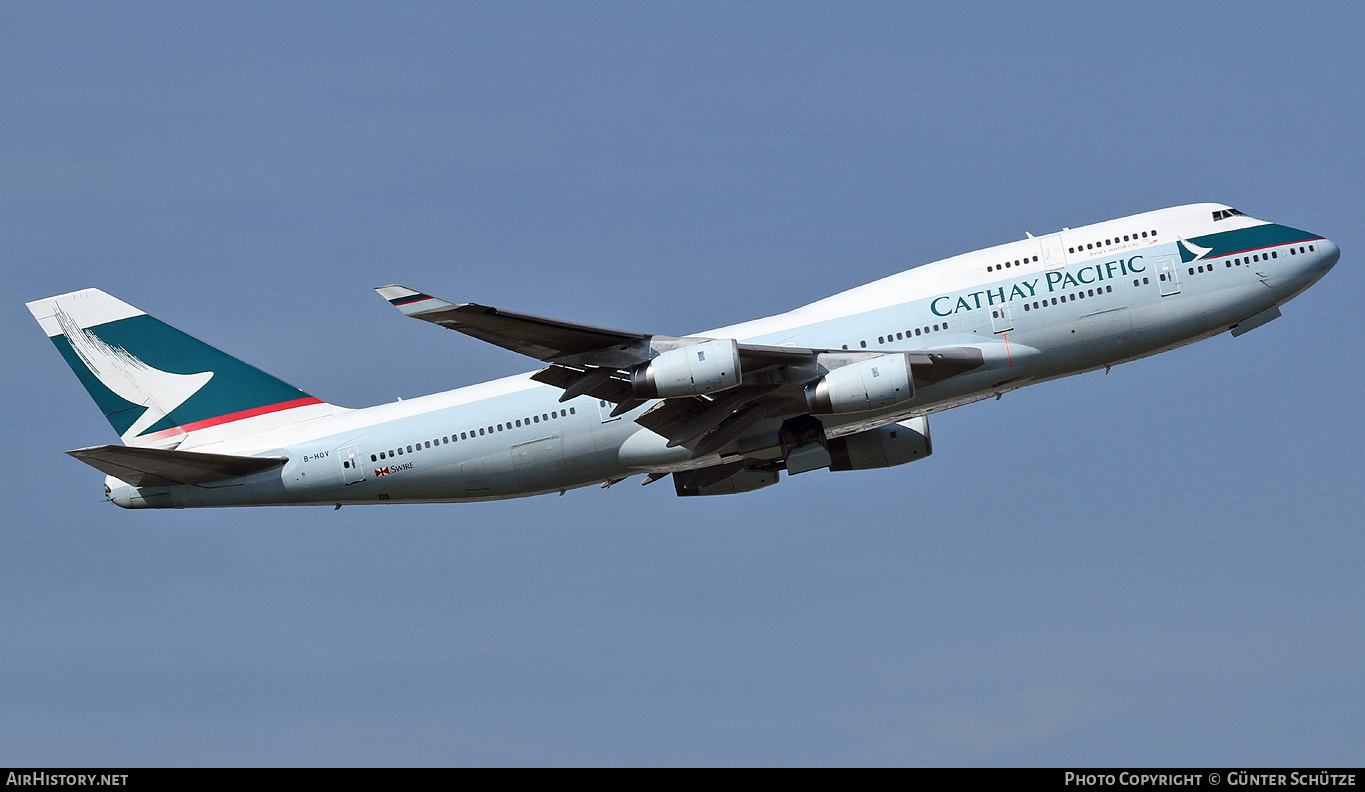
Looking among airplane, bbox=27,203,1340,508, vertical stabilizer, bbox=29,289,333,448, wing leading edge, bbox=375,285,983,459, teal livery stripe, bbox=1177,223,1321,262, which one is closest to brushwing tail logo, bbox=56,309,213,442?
vertical stabilizer, bbox=29,289,333,448

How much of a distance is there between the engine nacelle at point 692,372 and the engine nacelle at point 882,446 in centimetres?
713

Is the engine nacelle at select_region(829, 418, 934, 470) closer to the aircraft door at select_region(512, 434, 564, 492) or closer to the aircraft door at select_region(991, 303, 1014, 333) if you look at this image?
the aircraft door at select_region(991, 303, 1014, 333)

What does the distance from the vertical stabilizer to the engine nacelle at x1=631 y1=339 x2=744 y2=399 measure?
13.0 m

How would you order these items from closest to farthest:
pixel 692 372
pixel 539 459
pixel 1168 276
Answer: pixel 692 372 → pixel 1168 276 → pixel 539 459

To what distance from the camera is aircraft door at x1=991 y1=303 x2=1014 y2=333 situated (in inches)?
1572

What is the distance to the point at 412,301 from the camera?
1407 inches

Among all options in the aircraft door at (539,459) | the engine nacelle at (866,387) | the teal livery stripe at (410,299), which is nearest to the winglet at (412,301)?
the teal livery stripe at (410,299)

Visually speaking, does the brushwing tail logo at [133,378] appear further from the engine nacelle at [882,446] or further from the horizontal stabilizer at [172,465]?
the engine nacelle at [882,446]

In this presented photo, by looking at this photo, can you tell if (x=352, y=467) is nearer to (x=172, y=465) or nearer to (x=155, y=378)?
(x=172, y=465)

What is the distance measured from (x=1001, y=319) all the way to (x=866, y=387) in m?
4.46

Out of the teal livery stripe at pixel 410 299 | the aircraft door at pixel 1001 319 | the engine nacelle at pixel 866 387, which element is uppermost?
the teal livery stripe at pixel 410 299

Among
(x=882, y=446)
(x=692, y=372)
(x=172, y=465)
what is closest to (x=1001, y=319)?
(x=882, y=446)

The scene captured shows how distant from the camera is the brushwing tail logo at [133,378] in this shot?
154 ft
